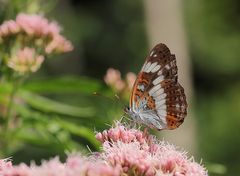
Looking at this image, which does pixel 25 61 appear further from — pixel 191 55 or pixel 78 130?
pixel 191 55

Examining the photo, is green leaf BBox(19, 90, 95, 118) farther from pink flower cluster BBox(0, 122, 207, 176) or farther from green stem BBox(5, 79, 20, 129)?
pink flower cluster BBox(0, 122, 207, 176)

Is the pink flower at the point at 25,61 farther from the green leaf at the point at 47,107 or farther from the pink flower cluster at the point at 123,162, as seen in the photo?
the pink flower cluster at the point at 123,162

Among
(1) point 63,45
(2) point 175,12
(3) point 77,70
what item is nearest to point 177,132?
(2) point 175,12

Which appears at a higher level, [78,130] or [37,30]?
[37,30]

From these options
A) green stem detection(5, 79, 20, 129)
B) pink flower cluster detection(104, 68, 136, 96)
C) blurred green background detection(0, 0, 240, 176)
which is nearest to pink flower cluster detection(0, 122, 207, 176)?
green stem detection(5, 79, 20, 129)

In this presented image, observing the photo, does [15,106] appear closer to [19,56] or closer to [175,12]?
[19,56]

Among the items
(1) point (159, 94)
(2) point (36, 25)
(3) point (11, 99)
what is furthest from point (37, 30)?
(1) point (159, 94)
